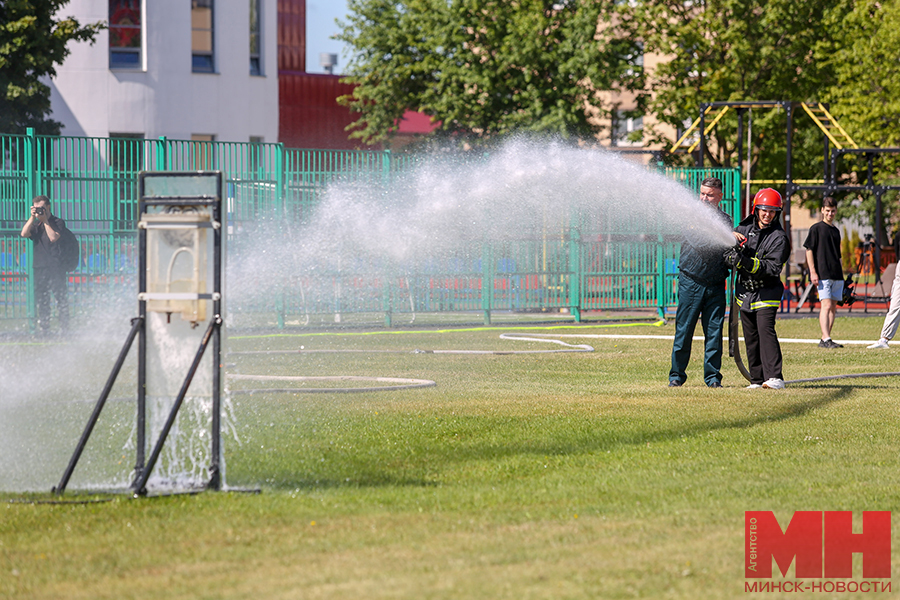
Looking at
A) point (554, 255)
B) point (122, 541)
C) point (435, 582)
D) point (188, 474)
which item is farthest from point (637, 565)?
point (554, 255)

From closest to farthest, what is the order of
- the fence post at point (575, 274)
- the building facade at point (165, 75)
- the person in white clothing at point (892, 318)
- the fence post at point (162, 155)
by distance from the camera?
the person in white clothing at point (892, 318) < the fence post at point (162, 155) < the fence post at point (575, 274) < the building facade at point (165, 75)

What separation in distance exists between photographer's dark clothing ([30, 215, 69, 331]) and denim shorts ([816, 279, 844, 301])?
11029 mm

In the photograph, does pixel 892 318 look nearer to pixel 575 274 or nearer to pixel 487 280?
pixel 575 274

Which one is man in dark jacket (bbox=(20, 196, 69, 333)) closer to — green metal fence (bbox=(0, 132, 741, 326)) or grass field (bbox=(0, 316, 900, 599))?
green metal fence (bbox=(0, 132, 741, 326))

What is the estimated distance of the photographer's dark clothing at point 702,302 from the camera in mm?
10883

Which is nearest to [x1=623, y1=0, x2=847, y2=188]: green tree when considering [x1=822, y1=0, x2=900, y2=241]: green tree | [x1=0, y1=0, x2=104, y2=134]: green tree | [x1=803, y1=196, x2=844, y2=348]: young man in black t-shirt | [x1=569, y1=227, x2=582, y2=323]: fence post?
[x1=822, y1=0, x2=900, y2=241]: green tree

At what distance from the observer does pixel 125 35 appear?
34.0 m

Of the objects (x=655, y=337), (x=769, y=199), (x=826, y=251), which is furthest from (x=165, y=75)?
(x=769, y=199)

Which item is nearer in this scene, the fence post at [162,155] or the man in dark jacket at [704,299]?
the man in dark jacket at [704,299]

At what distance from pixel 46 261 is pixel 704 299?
10.2 m

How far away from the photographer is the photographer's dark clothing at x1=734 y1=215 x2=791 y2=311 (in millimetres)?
10594

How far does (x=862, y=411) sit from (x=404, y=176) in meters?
11.4

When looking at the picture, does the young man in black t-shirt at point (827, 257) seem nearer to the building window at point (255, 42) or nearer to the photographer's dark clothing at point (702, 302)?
the photographer's dark clothing at point (702, 302)

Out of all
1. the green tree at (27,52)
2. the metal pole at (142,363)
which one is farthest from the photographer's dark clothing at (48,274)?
the green tree at (27,52)
